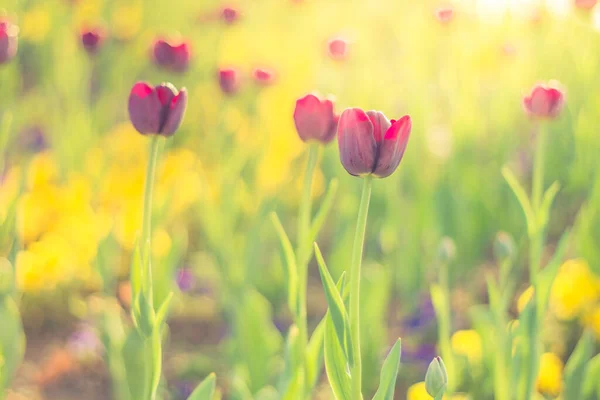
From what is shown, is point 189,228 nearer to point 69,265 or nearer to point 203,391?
point 69,265

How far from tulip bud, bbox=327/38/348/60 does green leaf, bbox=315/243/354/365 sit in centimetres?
123

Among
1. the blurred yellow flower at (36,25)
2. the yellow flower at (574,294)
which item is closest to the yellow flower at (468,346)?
the yellow flower at (574,294)

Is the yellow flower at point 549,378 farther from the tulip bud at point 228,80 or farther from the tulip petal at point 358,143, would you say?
the tulip bud at point 228,80

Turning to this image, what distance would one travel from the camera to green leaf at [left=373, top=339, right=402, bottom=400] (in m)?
0.79

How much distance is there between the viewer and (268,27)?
4230 millimetres

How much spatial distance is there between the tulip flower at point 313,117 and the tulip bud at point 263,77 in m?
0.91

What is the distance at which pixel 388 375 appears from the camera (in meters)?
0.80

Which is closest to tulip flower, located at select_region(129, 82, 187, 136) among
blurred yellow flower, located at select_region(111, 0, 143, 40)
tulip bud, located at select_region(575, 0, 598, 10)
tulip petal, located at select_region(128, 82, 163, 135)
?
tulip petal, located at select_region(128, 82, 163, 135)

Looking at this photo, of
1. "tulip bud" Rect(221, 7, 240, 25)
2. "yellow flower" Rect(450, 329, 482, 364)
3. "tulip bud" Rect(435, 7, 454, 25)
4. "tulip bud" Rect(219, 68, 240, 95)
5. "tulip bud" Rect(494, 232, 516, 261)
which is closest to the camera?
"tulip bud" Rect(494, 232, 516, 261)

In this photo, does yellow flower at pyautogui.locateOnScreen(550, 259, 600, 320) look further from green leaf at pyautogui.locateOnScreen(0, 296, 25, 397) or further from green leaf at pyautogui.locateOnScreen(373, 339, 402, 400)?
green leaf at pyautogui.locateOnScreen(0, 296, 25, 397)

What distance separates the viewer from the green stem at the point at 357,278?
75 cm

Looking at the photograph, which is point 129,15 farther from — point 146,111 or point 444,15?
point 146,111

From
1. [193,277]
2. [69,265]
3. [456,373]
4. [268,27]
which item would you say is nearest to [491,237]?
[456,373]

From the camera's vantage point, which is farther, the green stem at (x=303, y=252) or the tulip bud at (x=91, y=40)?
the tulip bud at (x=91, y=40)
